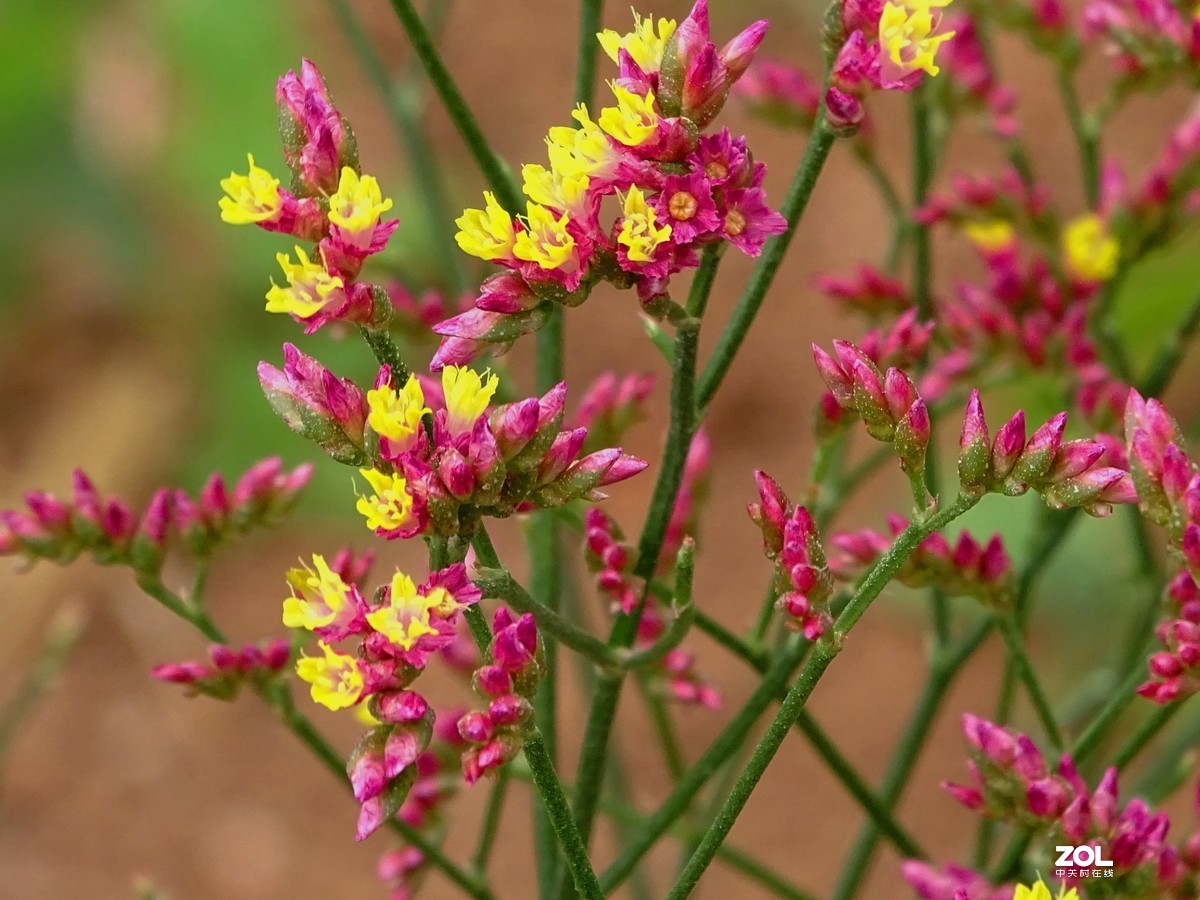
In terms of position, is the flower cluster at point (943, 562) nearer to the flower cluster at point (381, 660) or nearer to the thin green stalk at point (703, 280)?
the thin green stalk at point (703, 280)

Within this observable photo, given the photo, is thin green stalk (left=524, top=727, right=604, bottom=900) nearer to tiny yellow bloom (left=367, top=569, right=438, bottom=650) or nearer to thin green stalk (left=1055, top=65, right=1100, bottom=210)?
tiny yellow bloom (left=367, top=569, right=438, bottom=650)

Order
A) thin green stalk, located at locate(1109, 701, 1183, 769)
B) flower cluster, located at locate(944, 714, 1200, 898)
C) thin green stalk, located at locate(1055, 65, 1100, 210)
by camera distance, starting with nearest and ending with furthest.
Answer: flower cluster, located at locate(944, 714, 1200, 898)
thin green stalk, located at locate(1109, 701, 1183, 769)
thin green stalk, located at locate(1055, 65, 1100, 210)

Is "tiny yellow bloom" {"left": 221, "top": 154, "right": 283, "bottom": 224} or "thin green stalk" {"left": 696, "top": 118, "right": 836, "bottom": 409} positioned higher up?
"tiny yellow bloom" {"left": 221, "top": 154, "right": 283, "bottom": 224}

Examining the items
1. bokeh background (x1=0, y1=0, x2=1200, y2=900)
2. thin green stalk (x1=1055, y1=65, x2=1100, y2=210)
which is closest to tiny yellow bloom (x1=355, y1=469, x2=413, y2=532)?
thin green stalk (x1=1055, y1=65, x2=1100, y2=210)

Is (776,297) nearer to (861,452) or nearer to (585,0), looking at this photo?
(861,452)

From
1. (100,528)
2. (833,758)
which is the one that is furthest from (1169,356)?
(100,528)
